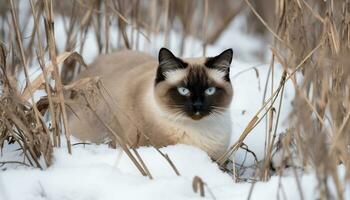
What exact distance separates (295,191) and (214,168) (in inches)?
17.2

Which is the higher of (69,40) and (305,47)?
(305,47)

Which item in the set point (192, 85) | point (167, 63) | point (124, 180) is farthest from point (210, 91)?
point (124, 180)

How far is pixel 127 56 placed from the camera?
11.1ft

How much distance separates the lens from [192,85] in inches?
105

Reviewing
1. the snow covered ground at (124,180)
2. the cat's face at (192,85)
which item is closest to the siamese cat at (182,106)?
the cat's face at (192,85)

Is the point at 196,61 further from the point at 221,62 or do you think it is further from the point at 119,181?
the point at 119,181

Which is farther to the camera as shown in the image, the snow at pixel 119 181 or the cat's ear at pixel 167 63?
the cat's ear at pixel 167 63

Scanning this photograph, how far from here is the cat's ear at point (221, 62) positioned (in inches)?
106

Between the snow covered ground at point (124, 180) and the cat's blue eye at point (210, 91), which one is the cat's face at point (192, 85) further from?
the snow covered ground at point (124, 180)

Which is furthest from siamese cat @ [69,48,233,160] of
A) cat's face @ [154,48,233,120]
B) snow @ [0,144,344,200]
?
snow @ [0,144,344,200]

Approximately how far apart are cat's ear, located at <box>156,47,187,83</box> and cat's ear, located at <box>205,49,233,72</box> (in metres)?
0.10

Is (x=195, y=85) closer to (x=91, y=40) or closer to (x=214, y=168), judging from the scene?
(x=214, y=168)

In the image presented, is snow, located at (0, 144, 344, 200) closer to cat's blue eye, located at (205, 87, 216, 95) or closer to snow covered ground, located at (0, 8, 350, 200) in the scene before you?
snow covered ground, located at (0, 8, 350, 200)

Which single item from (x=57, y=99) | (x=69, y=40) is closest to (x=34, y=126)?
(x=57, y=99)
